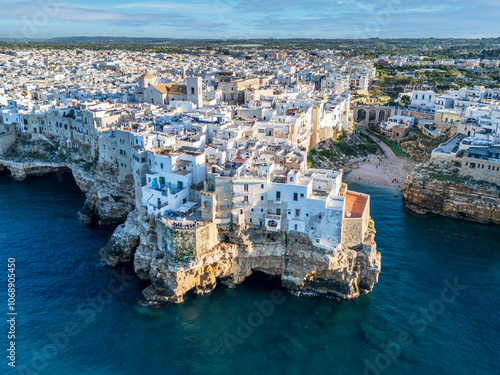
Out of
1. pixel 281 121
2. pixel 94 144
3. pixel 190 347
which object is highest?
pixel 281 121

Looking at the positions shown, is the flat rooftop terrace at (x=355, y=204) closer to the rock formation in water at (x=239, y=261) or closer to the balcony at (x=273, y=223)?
the rock formation in water at (x=239, y=261)

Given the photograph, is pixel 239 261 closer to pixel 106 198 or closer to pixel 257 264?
pixel 257 264

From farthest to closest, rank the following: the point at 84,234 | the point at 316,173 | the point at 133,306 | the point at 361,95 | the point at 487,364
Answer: the point at 361,95 < the point at 84,234 < the point at 316,173 < the point at 133,306 < the point at 487,364

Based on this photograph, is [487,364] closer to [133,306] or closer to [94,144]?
[133,306]

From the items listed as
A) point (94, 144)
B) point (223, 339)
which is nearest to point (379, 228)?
point (223, 339)

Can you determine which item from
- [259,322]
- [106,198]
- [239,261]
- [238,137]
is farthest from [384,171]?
[106,198]

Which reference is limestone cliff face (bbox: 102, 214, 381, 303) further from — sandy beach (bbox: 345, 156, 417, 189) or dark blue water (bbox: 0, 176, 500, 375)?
sandy beach (bbox: 345, 156, 417, 189)
